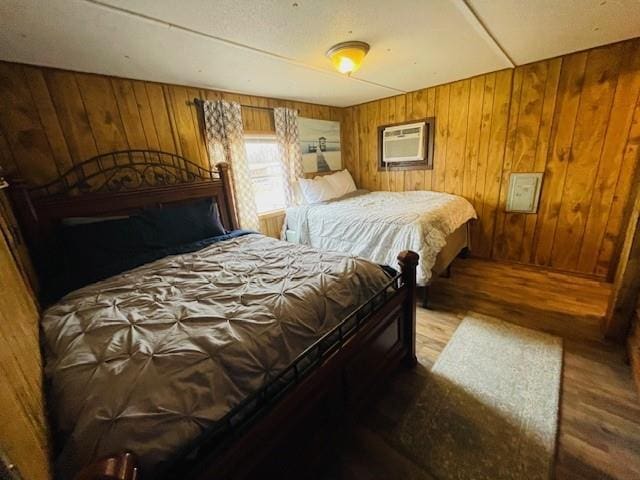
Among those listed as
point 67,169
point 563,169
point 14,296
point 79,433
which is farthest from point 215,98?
point 563,169

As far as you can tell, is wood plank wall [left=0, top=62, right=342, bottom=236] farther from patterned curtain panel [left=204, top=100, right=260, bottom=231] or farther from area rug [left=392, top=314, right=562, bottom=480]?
area rug [left=392, top=314, right=562, bottom=480]

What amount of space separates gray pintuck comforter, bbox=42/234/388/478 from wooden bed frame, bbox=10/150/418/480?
0.07 m

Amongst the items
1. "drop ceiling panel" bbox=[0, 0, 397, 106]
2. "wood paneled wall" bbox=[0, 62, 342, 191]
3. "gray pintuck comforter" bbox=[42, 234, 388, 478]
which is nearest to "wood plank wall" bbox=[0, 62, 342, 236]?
"wood paneled wall" bbox=[0, 62, 342, 191]

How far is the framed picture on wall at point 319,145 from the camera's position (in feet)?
12.5

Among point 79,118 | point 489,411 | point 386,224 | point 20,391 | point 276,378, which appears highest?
point 79,118

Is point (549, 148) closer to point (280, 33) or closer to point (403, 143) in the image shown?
point (403, 143)

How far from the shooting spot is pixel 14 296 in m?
1.03

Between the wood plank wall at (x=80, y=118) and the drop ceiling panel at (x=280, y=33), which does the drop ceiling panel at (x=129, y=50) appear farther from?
the wood plank wall at (x=80, y=118)

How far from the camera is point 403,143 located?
376 cm

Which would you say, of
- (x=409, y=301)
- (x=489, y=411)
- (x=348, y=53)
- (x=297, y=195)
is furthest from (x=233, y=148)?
(x=489, y=411)

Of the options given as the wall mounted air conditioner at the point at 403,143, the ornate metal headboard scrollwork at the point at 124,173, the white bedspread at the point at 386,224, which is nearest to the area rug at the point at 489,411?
the white bedspread at the point at 386,224

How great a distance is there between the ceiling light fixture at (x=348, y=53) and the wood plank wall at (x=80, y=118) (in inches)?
61.4

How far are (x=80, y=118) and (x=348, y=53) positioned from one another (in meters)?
2.13

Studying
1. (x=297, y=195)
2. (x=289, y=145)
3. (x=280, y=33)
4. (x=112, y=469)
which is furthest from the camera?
(x=297, y=195)
